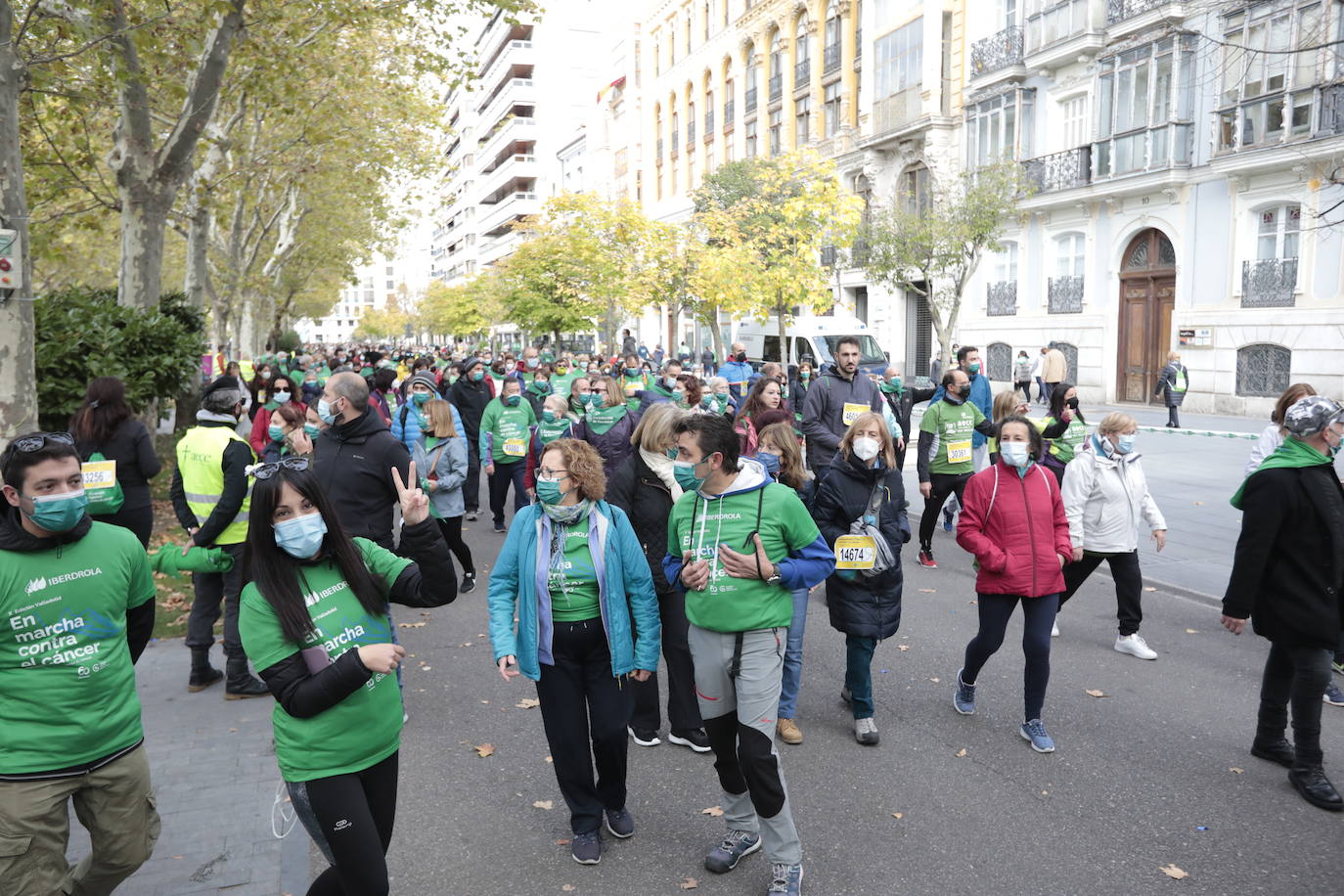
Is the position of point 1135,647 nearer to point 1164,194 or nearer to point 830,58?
point 1164,194

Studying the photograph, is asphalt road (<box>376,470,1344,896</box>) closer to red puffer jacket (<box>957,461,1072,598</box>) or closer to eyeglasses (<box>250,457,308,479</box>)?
red puffer jacket (<box>957,461,1072,598</box>)

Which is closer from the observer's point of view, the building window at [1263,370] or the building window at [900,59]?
the building window at [1263,370]

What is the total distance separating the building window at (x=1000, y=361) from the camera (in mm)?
30719

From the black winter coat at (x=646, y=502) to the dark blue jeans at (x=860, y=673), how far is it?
1.14m

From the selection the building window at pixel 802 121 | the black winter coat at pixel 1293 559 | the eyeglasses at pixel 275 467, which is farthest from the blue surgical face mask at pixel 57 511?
the building window at pixel 802 121

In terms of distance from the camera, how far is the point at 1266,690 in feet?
17.2

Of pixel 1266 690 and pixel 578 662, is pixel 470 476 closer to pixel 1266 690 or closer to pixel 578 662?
pixel 578 662

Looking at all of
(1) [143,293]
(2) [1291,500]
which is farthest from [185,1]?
(2) [1291,500]

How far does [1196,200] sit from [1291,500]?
22984 millimetres

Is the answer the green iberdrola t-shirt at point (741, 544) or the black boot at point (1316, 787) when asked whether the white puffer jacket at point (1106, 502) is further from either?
the green iberdrola t-shirt at point (741, 544)

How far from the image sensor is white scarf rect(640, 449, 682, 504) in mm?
5398

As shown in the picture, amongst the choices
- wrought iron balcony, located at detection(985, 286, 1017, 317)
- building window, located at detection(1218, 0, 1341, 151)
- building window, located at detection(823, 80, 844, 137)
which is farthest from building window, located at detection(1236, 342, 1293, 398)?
building window, located at detection(823, 80, 844, 137)

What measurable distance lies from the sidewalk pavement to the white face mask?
135 inches

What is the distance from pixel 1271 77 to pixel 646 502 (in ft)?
75.7
